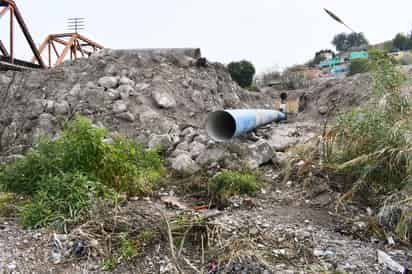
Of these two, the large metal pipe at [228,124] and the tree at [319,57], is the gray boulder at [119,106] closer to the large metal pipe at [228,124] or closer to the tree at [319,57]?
the large metal pipe at [228,124]

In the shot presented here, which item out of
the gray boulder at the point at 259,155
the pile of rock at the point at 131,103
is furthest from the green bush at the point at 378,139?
the pile of rock at the point at 131,103

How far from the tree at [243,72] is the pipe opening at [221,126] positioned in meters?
9.98

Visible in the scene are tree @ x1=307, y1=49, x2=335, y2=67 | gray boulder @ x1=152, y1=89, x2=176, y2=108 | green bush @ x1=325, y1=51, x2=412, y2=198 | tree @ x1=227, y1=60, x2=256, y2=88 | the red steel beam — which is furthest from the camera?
tree @ x1=307, y1=49, x2=335, y2=67

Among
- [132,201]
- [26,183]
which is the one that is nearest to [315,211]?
[132,201]

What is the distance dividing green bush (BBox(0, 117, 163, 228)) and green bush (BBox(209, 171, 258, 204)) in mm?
653

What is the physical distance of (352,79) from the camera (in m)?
9.31

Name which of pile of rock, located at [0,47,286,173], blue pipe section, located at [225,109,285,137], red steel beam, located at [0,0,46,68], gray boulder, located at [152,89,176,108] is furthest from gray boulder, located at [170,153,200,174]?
red steel beam, located at [0,0,46,68]

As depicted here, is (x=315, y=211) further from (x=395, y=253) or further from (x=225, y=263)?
(x=225, y=263)

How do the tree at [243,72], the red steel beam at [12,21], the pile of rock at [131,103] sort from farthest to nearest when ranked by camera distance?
1. the tree at [243,72]
2. the red steel beam at [12,21]
3. the pile of rock at [131,103]

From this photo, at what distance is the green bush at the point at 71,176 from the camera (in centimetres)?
252

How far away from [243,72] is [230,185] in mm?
11997

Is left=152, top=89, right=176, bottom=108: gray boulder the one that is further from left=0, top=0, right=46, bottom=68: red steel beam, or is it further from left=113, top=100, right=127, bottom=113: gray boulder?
left=0, top=0, right=46, bottom=68: red steel beam

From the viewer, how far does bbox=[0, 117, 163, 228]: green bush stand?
252 cm

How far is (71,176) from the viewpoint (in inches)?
107
